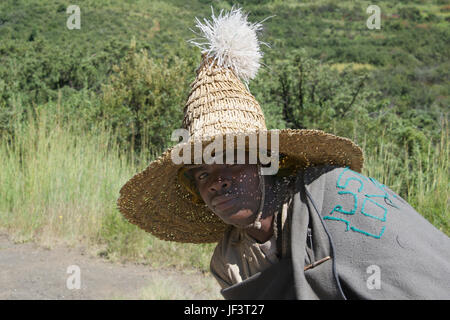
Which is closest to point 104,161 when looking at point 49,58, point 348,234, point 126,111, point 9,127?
point 126,111

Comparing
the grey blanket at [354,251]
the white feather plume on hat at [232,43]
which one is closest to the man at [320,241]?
the grey blanket at [354,251]

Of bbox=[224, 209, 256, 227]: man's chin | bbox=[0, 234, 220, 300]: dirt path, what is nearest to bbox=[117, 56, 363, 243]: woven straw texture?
bbox=[224, 209, 256, 227]: man's chin

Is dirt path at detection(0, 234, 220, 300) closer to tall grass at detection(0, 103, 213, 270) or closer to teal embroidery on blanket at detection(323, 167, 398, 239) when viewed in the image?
tall grass at detection(0, 103, 213, 270)

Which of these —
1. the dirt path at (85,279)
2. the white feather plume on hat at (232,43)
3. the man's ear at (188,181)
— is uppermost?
the white feather plume on hat at (232,43)

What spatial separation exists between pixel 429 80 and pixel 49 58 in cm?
1889

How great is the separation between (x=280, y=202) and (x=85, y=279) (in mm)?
2963

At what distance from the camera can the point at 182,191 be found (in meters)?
2.35

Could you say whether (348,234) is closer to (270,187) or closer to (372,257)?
(372,257)

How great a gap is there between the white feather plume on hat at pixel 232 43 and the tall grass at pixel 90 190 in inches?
111

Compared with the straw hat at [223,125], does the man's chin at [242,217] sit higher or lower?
lower

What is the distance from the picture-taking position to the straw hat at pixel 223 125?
6.31 ft

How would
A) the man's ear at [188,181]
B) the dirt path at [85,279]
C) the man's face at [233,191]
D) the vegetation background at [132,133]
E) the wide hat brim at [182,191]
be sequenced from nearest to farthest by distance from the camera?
1. the man's face at [233,191]
2. the wide hat brim at [182,191]
3. the man's ear at [188,181]
4. the dirt path at [85,279]
5. the vegetation background at [132,133]

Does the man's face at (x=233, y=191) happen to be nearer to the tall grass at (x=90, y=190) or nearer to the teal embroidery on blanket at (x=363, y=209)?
the teal embroidery on blanket at (x=363, y=209)

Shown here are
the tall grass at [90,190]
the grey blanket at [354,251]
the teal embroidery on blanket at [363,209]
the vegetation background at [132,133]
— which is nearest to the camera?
the grey blanket at [354,251]
